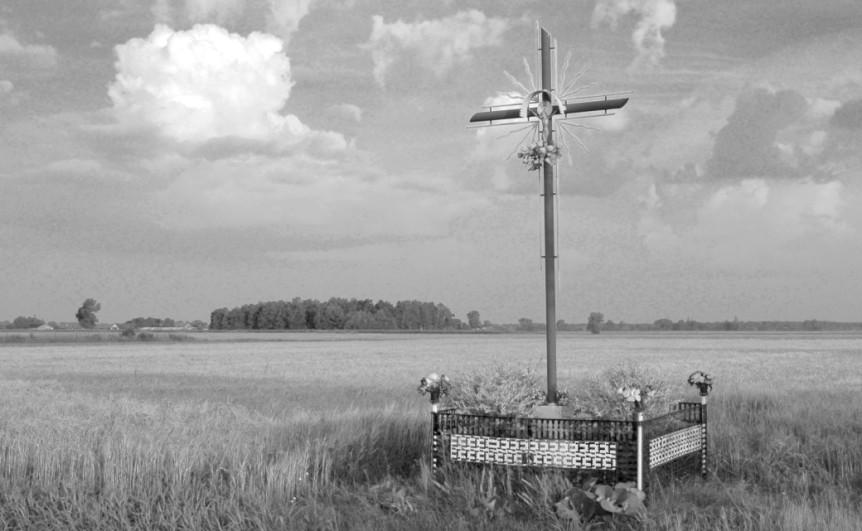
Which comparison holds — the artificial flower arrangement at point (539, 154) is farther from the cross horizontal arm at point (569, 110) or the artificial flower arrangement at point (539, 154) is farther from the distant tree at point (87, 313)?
the distant tree at point (87, 313)

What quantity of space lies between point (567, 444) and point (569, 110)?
497 centimetres

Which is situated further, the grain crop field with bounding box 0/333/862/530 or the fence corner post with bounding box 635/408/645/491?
the fence corner post with bounding box 635/408/645/491

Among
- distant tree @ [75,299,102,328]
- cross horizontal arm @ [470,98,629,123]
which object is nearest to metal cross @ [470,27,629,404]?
cross horizontal arm @ [470,98,629,123]

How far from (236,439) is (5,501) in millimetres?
3118

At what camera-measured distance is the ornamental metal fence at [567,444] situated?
8781 millimetres

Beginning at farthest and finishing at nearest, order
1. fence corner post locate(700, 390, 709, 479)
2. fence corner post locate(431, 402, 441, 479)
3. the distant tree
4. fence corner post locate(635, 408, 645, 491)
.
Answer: the distant tree, fence corner post locate(700, 390, 709, 479), fence corner post locate(431, 402, 441, 479), fence corner post locate(635, 408, 645, 491)

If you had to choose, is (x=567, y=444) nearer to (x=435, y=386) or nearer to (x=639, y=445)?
(x=639, y=445)

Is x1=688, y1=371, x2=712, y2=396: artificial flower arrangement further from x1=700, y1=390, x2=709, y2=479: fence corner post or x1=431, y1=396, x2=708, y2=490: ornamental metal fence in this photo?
x1=431, y1=396, x2=708, y2=490: ornamental metal fence

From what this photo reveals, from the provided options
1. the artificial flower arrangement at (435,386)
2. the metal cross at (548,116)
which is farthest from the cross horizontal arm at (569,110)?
the artificial flower arrangement at (435,386)

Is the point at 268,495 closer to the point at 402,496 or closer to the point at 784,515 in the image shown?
the point at 402,496

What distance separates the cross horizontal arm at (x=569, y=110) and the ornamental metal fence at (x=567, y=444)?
424 centimetres

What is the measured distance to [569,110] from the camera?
1192 centimetres

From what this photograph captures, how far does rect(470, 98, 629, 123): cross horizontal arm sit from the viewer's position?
11.7 metres

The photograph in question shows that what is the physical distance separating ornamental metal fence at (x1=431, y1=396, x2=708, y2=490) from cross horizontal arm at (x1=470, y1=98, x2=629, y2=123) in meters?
4.24
